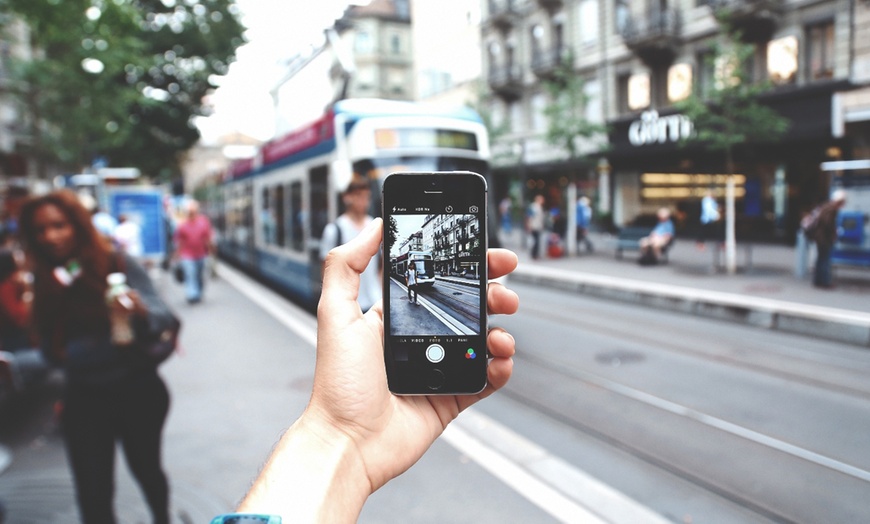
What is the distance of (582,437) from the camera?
5449 millimetres

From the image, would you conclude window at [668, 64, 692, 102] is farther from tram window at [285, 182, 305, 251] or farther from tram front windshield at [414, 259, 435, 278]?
tram front windshield at [414, 259, 435, 278]

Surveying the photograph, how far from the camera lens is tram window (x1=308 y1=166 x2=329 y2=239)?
372 inches

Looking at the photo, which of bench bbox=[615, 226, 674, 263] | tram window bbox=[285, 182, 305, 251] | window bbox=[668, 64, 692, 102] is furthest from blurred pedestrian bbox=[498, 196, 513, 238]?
tram window bbox=[285, 182, 305, 251]

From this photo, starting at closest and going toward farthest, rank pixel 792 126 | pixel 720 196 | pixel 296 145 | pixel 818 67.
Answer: pixel 296 145, pixel 818 67, pixel 792 126, pixel 720 196

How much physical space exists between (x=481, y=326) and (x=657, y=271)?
49.4 feet

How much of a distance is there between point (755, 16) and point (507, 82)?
47.5 feet

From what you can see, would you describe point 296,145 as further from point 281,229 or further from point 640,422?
point 640,422

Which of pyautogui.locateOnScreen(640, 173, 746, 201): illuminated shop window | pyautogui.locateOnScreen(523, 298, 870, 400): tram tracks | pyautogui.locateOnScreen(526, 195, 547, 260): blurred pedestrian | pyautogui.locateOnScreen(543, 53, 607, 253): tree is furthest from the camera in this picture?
pyautogui.locateOnScreen(640, 173, 746, 201): illuminated shop window

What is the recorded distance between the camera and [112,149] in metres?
27.6

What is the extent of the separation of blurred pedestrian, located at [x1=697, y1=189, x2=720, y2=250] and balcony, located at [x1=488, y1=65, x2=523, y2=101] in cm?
1316

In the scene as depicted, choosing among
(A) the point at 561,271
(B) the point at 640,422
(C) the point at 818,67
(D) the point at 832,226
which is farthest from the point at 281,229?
(C) the point at 818,67

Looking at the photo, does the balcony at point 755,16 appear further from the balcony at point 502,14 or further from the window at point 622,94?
the balcony at point 502,14

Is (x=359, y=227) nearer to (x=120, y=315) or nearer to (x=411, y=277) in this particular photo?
(x=120, y=315)

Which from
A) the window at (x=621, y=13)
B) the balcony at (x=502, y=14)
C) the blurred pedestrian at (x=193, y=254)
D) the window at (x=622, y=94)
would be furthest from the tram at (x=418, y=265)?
the balcony at (x=502, y=14)
